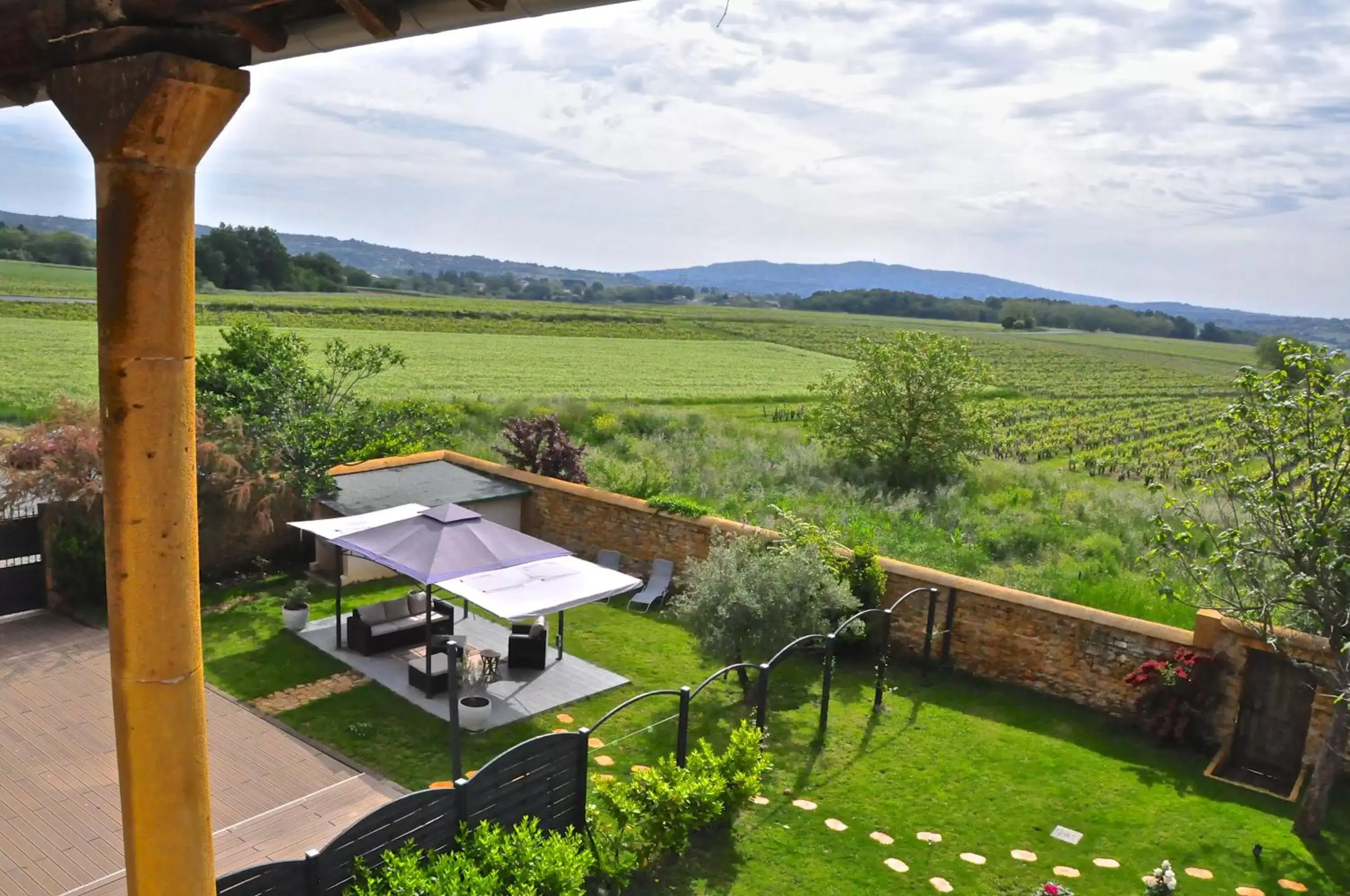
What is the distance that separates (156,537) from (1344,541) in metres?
10.0

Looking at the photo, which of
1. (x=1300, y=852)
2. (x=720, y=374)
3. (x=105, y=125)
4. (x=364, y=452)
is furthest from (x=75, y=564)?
(x=720, y=374)

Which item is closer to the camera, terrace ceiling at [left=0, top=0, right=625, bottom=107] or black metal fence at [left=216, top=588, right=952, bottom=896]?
terrace ceiling at [left=0, top=0, right=625, bottom=107]

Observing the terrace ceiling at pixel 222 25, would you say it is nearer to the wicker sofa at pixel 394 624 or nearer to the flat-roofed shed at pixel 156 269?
the flat-roofed shed at pixel 156 269

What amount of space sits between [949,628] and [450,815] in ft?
27.0

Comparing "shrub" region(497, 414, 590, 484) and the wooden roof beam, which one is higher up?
the wooden roof beam

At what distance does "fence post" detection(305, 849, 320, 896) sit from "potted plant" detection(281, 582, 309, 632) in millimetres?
7904

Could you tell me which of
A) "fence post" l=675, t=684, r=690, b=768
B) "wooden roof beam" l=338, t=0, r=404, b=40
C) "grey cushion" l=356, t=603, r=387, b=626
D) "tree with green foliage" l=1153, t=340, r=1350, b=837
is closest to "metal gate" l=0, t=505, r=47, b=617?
"grey cushion" l=356, t=603, r=387, b=626

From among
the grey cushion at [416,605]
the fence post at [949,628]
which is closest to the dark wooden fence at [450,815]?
the grey cushion at [416,605]

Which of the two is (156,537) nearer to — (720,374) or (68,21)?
(68,21)

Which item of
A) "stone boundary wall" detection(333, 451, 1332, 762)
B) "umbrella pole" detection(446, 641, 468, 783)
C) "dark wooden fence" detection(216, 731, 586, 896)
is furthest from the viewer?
"stone boundary wall" detection(333, 451, 1332, 762)

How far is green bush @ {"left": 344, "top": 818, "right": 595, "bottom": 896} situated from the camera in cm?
634

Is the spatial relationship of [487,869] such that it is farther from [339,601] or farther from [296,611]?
[296,611]

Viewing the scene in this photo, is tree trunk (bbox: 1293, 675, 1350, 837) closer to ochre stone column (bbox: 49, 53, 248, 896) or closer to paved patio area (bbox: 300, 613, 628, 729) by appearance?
paved patio area (bbox: 300, 613, 628, 729)

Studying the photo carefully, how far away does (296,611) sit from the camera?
13516 mm
